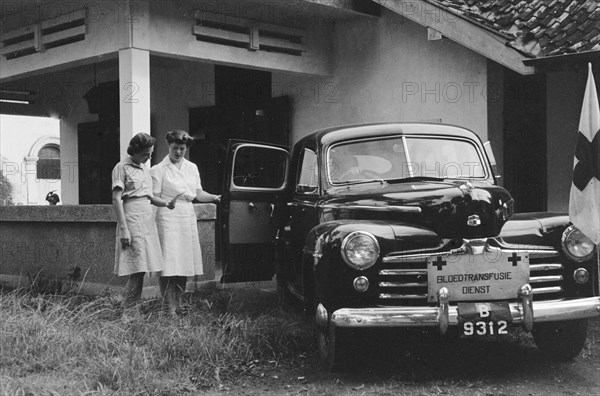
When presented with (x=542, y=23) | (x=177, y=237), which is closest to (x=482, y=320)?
(x=177, y=237)

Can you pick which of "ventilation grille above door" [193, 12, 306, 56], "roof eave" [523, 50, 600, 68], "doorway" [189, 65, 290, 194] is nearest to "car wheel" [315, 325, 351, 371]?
"roof eave" [523, 50, 600, 68]

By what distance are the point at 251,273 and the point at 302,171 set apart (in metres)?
1.02

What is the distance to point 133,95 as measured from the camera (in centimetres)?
730

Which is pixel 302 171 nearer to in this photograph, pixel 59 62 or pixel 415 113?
pixel 415 113

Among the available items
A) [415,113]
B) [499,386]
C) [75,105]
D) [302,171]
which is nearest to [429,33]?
[415,113]

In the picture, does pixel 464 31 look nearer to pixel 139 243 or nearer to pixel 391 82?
pixel 391 82

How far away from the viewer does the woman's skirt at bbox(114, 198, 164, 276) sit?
578cm

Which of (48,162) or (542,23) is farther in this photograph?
(48,162)

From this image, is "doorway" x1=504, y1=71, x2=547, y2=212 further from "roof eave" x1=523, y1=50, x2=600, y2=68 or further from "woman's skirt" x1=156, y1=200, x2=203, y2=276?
"woman's skirt" x1=156, y1=200, x2=203, y2=276

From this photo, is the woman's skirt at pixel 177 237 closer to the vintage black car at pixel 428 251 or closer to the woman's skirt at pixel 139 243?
the woman's skirt at pixel 139 243

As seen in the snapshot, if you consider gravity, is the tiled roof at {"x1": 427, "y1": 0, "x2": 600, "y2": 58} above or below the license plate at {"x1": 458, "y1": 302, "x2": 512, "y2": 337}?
above

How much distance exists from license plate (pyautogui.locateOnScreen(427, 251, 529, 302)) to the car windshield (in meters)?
1.00

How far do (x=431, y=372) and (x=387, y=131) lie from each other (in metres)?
1.83

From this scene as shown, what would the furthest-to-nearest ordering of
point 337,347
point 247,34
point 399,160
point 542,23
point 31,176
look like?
point 31,176
point 247,34
point 542,23
point 399,160
point 337,347
